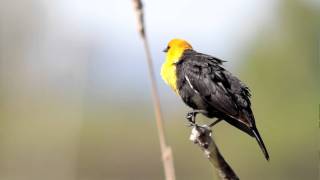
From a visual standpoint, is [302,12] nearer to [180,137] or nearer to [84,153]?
[180,137]

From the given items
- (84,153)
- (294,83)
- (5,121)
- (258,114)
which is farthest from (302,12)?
(5,121)

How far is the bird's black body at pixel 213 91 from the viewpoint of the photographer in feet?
12.7

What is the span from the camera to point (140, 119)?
77.7 feet

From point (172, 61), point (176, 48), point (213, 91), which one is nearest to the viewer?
point (213, 91)

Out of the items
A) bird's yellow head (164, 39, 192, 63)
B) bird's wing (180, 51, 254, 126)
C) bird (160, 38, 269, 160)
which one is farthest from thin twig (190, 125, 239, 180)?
bird's yellow head (164, 39, 192, 63)

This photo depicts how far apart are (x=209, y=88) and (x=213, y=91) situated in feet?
0.23

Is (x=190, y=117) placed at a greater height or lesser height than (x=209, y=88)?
lesser

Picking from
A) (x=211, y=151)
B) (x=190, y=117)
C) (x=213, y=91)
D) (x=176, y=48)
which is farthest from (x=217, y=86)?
(x=211, y=151)

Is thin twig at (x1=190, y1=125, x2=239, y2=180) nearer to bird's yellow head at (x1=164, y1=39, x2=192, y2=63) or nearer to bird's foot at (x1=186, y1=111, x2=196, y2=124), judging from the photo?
bird's foot at (x1=186, y1=111, x2=196, y2=124)

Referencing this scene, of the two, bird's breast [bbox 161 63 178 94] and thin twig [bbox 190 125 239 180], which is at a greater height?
bird's breast [bbox 161 63 178 94]

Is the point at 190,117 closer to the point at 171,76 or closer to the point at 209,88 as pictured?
the point at 209,88

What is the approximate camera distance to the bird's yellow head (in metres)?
4.61

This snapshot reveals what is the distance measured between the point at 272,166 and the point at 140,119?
676 cm

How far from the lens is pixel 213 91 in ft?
13.3
